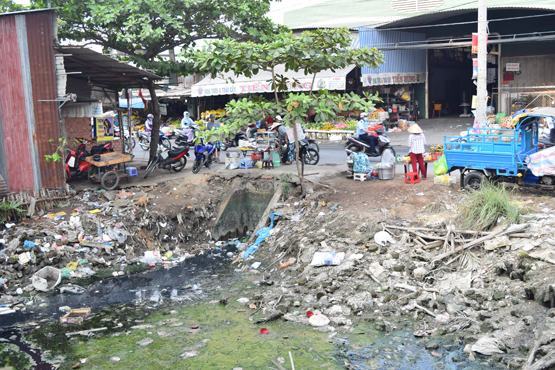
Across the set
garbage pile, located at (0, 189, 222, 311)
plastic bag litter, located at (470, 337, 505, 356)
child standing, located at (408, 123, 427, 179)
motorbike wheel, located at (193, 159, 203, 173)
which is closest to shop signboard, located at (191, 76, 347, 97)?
motorbike wheel, located at (193, 159, 203, 173)

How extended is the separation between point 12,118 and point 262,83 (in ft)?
44.3

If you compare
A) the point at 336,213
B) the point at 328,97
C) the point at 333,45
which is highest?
the point at 333,45

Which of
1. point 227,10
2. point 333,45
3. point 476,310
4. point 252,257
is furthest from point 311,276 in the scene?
point 227,10

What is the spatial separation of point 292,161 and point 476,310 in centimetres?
860

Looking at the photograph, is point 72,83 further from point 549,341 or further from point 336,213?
point 549,341

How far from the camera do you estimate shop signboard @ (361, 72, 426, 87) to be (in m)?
23.9

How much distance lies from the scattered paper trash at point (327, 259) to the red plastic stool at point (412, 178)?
10.1 ft

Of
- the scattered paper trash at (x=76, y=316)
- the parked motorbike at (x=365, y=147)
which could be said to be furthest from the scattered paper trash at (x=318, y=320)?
the parked motorbike at (x=365, y=147)

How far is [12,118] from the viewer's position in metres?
12.6

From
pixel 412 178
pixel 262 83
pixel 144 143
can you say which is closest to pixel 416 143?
pixel 412 178

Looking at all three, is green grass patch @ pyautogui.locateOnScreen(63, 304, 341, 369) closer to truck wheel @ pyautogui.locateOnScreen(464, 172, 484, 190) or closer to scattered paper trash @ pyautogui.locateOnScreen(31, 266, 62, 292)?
scattered paper trash @ pyautogui.locateOnScreen(31, 266, 62, 292)

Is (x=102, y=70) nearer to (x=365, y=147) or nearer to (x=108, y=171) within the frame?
(x=108, y=171)

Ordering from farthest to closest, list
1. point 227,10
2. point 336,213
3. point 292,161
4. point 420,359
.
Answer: point 292,161 < point 227,10 < point 336,213 < point 420,359

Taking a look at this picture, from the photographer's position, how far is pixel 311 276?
9734 mm
